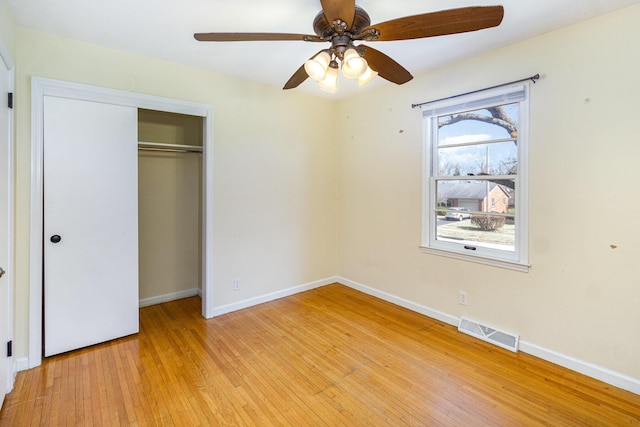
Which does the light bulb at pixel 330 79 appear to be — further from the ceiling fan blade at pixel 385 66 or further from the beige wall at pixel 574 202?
the beige wall at pixel 574 202

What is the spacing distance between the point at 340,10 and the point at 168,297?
362cm

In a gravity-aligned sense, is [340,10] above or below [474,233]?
above

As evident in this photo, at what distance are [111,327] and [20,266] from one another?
2.81 ft

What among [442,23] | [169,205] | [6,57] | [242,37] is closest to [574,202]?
[442,23]

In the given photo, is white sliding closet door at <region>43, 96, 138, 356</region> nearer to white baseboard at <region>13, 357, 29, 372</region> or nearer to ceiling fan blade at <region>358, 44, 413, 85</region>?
white baseboard at <region>13, 357, 29, 372</region>

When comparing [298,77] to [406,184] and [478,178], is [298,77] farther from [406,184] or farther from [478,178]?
[478,178]

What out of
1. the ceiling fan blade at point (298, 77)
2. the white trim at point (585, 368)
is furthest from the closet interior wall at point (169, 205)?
the white trim at point (585, 368)

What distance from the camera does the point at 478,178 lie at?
292 cm

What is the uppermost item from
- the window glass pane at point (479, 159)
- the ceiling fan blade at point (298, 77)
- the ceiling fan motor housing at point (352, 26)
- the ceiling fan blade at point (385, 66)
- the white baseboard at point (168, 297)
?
the ceiling fan motor housing at point (352, 26)

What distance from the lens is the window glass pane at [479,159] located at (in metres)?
2.72

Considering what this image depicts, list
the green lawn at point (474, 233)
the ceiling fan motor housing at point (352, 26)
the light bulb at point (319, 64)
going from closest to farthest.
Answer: the ceiling fan motor housing at point (352, 26)
the light bulb at point (319, 64)
the green lawn at point (474, 233)

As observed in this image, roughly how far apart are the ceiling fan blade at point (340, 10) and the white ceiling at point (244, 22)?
583 mm

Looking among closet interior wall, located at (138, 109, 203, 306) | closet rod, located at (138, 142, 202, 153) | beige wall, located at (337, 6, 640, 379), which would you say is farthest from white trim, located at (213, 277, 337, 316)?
closet rod, located at (138, 142, 202, 153)

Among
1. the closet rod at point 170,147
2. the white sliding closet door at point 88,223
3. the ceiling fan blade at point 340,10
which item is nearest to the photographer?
the ceiling fan blade at point 340,10
